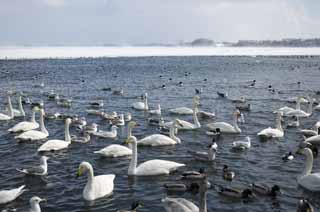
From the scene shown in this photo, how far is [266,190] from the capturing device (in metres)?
10.4

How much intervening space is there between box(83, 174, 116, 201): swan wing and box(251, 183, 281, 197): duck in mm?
3628

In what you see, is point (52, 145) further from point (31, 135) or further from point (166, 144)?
point (166, 144)

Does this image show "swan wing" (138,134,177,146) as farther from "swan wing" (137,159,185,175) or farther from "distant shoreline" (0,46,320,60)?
"distant shoreline" (0,46,320,60)

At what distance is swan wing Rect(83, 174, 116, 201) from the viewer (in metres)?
10.1

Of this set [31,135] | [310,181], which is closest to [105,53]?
[31,135]

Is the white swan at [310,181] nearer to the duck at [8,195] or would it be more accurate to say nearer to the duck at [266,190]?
the duck at [266,190]

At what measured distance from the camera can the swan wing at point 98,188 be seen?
33.3 feet

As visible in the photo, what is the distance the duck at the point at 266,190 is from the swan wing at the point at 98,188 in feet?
11.9

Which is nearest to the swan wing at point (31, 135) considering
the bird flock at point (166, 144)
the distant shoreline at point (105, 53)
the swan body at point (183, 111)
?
the bird flock at point (166, 144)

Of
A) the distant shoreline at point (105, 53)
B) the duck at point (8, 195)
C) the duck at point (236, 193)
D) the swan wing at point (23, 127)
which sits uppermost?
the distant shoreline at point (105, 53)

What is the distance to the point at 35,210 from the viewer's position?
8.84 metres

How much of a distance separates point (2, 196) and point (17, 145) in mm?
5832

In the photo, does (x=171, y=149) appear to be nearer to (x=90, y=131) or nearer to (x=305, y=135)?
(x=90, y=131)

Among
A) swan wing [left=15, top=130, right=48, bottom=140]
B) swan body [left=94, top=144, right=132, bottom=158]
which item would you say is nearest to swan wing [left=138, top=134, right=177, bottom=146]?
swan body [left=94, top=144, right=132, bottom=158]
